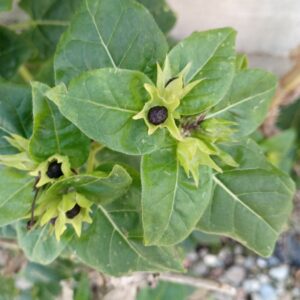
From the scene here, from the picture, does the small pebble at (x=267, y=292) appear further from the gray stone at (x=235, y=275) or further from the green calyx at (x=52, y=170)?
the green calyx at (x=52, y=170)

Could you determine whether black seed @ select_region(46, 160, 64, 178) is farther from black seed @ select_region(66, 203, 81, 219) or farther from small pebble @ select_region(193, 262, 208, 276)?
small pebble @ select_region(193, 262, 208, 276)

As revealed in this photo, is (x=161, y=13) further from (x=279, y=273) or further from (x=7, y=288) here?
(x=279, y=273)

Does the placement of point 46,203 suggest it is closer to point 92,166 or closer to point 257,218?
point 92,166

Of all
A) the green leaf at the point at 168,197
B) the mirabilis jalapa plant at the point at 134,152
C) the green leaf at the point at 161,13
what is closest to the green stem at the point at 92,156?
the mirabilis jalapa plant at the point at 134,152

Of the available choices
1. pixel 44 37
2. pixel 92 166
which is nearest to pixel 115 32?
pixel 92 166

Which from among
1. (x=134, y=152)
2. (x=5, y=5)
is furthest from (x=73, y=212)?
(x=5, y=5)

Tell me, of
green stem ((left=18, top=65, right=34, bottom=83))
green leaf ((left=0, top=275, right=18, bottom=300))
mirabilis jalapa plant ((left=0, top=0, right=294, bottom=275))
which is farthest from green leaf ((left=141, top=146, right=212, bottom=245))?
green leaf ((left=0, top=275, right=18, bottom=300))
